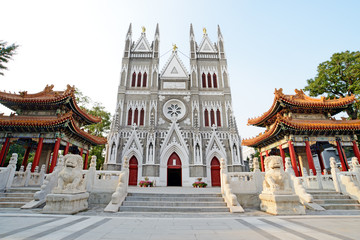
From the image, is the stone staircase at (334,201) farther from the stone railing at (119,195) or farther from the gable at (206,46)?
the gable at (206,46)

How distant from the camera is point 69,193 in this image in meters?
6.54

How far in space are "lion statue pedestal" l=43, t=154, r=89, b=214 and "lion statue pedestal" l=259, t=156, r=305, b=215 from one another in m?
7.19

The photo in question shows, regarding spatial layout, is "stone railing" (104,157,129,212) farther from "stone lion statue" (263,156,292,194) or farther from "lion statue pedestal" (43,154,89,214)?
"stone lion statue" (263,156,292,194)

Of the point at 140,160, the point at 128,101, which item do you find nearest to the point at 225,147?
the point at 140,160

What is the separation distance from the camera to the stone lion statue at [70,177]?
6.62m

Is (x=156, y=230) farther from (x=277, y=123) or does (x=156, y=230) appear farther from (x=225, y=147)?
(x=225, y=147)

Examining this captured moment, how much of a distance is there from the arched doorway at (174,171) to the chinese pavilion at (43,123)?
317 inches

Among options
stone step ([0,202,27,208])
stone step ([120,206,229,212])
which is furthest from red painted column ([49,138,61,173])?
stone step ([120,206,229,212])

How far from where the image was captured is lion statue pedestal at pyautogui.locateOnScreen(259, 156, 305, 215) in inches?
250

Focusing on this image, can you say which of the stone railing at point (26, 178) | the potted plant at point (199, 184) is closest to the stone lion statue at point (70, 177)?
the stone railing at point (26, 178)

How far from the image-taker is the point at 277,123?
1247 cm

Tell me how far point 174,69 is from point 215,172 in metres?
14.7

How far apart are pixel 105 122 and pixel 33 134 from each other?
13.5 metres

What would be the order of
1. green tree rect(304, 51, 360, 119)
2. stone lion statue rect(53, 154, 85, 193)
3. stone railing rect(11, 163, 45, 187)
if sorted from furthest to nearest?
green tree rect(304, 51, 360, 119) → stone railing rect(11, 163, 45, 187) → stone lion statue rect(53, 154, 85, 193)
